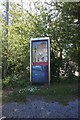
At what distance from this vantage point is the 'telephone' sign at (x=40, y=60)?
1095 centimetres

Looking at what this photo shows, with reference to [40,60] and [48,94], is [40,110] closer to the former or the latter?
[48,94]

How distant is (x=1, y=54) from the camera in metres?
13.8

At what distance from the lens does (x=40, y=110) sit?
24.5 ft

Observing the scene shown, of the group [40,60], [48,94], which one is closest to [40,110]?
[48,94]

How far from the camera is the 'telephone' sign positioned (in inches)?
431

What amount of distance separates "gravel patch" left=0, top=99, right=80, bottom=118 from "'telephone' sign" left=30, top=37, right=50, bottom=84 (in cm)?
270

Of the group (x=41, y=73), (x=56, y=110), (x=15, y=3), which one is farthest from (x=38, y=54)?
(x=56, y=110)

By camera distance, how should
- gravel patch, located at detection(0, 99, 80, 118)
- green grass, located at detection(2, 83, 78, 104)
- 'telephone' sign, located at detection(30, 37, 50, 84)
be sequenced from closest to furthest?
gravel patch, located at detection(0, 99, 80, 118) < green grass, located at detection(2, 83, 78, 104) < 'telephone' sign, located at detection(30, 37, 50, 84)

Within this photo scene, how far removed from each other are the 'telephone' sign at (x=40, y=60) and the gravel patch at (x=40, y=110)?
2.70 m

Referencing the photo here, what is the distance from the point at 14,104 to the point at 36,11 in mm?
5671

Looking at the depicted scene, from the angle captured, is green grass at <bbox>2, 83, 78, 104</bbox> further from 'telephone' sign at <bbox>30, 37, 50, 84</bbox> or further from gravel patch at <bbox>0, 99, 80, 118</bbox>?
'telephone' sign at <bbox>30, 37, 50, 84</bbox>

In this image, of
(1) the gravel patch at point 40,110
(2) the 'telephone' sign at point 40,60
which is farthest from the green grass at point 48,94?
(2) the 'telephone' sign at point 40,60

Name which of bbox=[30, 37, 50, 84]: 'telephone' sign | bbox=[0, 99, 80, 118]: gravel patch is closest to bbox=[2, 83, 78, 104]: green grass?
bbox=[0, 99, 80, 118]: gravel patch

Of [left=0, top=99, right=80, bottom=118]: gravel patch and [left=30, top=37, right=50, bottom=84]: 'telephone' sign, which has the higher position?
[left=30, top=37, right=50, bottom=84]: 'telephone' sign
